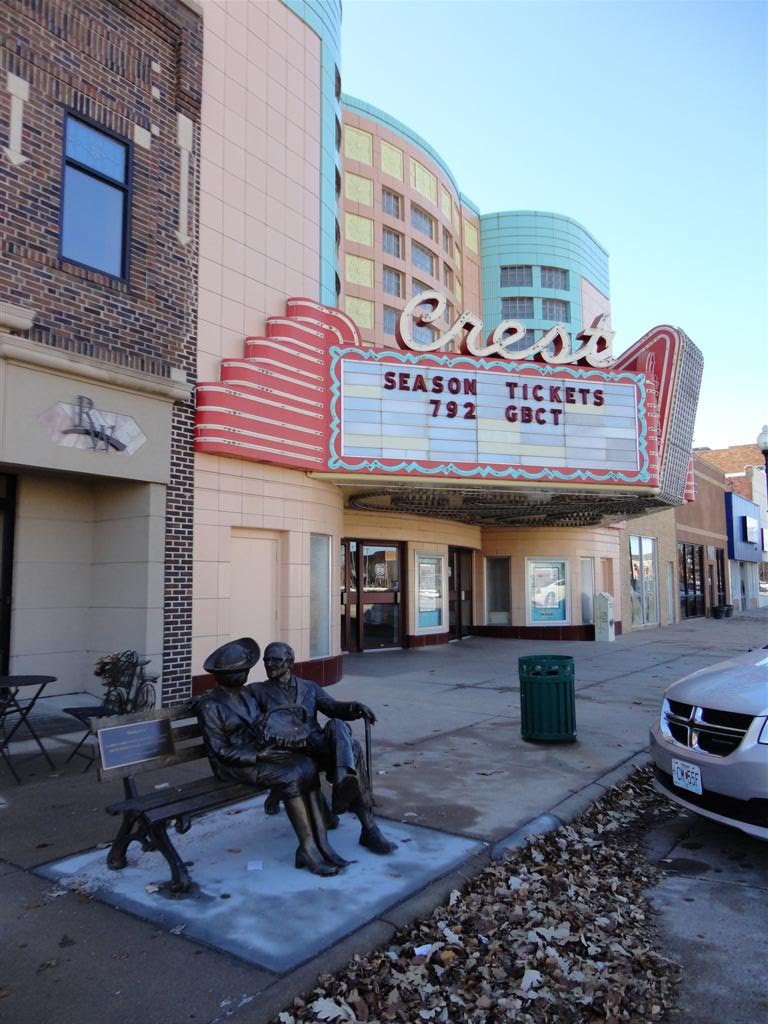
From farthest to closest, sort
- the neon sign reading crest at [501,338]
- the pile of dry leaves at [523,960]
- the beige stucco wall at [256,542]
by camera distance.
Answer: the neon sign reading crest at [501,338], the beige stucco wall at [256,542], the pile of dry leaves at [523,960]

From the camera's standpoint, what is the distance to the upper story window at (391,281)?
110 ft

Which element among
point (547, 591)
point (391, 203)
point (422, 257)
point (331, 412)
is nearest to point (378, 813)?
point (331, 412)

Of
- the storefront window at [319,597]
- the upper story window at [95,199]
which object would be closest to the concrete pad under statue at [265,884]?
the storefront window at [319,597]

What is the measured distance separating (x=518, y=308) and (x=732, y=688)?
37.5 metres

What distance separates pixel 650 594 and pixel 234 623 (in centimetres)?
1951

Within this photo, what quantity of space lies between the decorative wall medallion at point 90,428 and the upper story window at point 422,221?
95.8 feet

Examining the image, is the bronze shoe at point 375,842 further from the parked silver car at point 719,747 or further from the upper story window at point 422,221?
the upper story window at point 422,221

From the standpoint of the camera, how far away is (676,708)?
5379mm

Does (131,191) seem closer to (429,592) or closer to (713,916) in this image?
(713,916)

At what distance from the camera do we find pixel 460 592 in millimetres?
20734

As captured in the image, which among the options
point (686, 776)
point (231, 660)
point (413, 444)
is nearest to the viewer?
point (231, 660)

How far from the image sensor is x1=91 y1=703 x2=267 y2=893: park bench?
419 cm

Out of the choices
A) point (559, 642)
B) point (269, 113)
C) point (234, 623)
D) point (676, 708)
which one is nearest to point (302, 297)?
point (269, 113)

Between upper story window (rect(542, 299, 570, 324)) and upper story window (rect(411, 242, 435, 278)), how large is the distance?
24.4 feet
